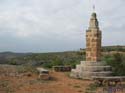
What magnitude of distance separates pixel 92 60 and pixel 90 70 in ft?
3.95

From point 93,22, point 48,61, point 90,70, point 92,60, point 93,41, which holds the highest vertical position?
point 93,22

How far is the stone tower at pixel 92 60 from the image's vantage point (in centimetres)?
2448

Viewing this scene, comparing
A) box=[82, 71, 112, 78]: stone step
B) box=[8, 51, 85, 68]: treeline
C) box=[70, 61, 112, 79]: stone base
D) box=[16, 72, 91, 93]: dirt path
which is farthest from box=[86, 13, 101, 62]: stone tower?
box=[8, 51, 85, 68]: treeline

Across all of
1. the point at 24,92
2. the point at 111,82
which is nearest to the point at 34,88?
the point at 24,92

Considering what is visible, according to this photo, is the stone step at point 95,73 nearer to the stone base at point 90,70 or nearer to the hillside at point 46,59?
the stone base at point 90,70

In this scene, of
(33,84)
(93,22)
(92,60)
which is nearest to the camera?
(33,84)

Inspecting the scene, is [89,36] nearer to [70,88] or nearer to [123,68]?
[123,68]

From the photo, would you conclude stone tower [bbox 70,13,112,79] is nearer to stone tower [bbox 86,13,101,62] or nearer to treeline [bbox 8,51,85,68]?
stone tower [bbox 86,13,101,62]

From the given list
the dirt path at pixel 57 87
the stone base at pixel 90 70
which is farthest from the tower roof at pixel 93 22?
the dirt path at pixel 57 87

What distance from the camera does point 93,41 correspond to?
25812mm

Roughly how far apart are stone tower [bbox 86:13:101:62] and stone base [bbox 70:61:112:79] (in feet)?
2.29

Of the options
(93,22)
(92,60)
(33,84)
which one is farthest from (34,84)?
(93,22)

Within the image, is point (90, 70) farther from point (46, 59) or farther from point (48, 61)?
point (46, 59)

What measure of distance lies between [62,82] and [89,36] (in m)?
5.02
